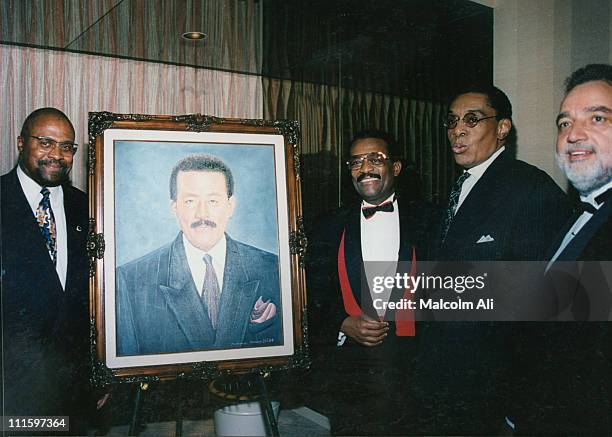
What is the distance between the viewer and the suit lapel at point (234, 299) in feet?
6.87

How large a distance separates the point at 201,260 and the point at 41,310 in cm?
61

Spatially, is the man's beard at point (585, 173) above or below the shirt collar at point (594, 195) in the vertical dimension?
above

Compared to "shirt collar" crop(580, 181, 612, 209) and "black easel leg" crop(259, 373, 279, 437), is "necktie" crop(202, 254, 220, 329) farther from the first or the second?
"shirt collar" crop(580, 181, 612, 209)

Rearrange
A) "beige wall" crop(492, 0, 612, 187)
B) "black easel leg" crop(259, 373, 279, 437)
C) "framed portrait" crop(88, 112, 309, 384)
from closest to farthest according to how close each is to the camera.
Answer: "framed portrait" crop(88, 112, 309, 384) < "black easel leg" crop(259, 373, 279, 437) < "beige wall" crop(492, 0, 612, 187)

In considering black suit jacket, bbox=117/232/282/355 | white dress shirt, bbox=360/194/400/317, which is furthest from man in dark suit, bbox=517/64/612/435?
black suit jacket, bbox=117/232/282/355

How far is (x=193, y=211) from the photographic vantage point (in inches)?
82.5

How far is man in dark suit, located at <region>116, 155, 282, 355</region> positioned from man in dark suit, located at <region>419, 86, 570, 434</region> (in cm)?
67

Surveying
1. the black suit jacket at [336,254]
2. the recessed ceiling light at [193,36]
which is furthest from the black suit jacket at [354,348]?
the recessed ceiling light at [193,36]

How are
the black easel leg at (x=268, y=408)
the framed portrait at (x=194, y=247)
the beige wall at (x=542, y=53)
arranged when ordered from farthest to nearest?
the beige wall at (x=542, y=53) < the black easel leg at (x=268, y=408) < the framed portrait at (x=194, y=247)

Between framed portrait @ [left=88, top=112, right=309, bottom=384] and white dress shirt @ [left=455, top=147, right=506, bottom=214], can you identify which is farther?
white dress shirt @ [left=455, top=147, right=506, bottom=214]

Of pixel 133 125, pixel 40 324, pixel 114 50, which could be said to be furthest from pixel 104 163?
pixel 40 324

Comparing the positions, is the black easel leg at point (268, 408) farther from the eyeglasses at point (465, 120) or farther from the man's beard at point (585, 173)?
the man's beard at point (585, 173)

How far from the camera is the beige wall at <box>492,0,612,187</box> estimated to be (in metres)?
2.22

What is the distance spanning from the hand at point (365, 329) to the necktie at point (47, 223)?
110 cm
